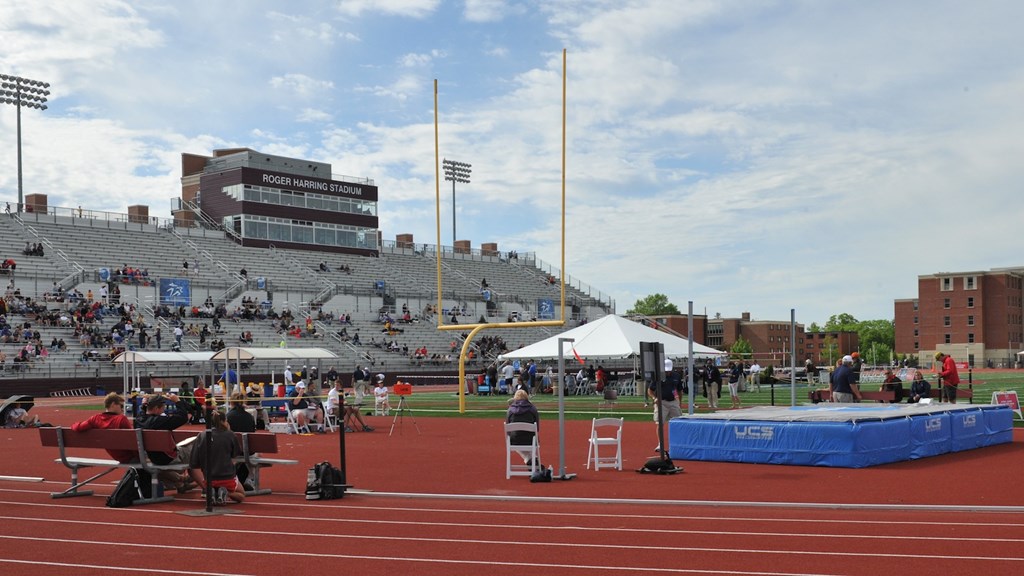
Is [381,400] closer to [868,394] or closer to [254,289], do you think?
[868,394]

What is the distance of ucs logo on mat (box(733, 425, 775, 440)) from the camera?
16.8 metres

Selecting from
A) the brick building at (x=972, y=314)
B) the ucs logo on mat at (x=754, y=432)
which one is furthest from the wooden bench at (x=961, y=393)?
the brick building at (x=972, y=314)

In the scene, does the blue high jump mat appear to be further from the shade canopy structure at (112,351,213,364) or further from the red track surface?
the shade canopy structure at (112,351,213,364)

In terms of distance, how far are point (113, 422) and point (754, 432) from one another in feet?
31.4

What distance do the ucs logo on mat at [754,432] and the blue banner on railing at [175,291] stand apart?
46.1 metres

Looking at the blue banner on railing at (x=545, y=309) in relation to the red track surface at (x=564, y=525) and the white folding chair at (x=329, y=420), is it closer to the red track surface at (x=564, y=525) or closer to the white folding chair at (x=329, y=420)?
the white folding chair at (x=329, y=420)

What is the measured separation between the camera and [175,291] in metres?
58.4

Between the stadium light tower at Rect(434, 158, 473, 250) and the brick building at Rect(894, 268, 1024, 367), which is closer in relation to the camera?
the stadium light tower at Rect(434, 158, 473, 250)

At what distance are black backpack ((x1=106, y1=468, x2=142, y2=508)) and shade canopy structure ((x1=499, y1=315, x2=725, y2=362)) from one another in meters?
17.7

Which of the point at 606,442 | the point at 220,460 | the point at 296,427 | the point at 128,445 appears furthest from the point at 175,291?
the point at 220,460

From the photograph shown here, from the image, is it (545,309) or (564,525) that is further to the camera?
(545,309)

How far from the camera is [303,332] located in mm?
60281

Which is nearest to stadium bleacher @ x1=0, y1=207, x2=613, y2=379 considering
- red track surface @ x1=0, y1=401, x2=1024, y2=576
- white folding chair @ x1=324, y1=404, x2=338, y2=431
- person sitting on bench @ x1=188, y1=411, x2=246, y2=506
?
white folding chair @ x1=324, y1=404, x2=338, y2=431

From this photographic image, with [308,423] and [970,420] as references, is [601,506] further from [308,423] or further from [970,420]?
[308,423]
